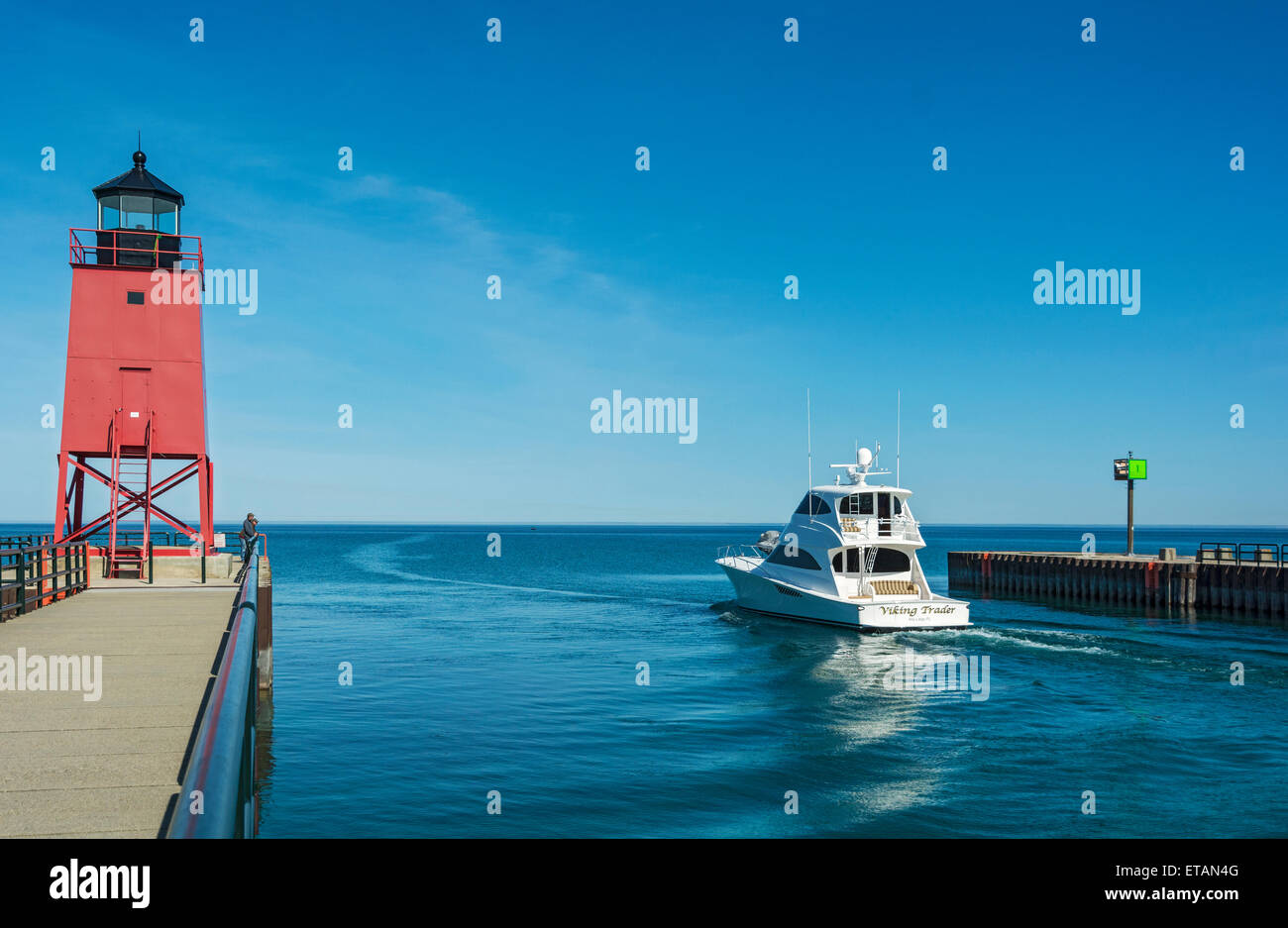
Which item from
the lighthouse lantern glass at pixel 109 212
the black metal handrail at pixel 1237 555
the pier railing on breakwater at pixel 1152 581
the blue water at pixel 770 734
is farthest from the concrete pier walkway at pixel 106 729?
the black metal handrail at pixel 1237 555

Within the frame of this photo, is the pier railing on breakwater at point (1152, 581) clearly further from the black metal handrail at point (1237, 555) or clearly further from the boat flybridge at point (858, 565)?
the boat flybridge at point (858, 565)

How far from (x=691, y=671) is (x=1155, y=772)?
1289 cm

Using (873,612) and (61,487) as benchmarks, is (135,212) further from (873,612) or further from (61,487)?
(873,612)

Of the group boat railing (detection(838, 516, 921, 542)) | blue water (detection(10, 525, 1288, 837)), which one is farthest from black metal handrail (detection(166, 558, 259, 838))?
boat railing (detection(838, 516, 921, 542))

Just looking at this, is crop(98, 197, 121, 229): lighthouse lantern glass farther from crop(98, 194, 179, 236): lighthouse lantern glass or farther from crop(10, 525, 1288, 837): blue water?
crop(10, 525, 1288, 837): blue water

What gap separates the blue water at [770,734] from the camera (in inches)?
493

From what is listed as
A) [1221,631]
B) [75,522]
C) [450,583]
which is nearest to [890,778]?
[75,522]

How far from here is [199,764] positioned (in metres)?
3.45

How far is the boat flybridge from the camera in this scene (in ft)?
98.0

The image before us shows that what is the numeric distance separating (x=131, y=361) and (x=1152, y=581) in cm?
4463

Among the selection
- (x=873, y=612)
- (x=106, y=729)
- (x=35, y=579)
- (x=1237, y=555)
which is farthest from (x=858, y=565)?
(x=106, y=729)

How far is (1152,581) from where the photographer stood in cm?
4300
